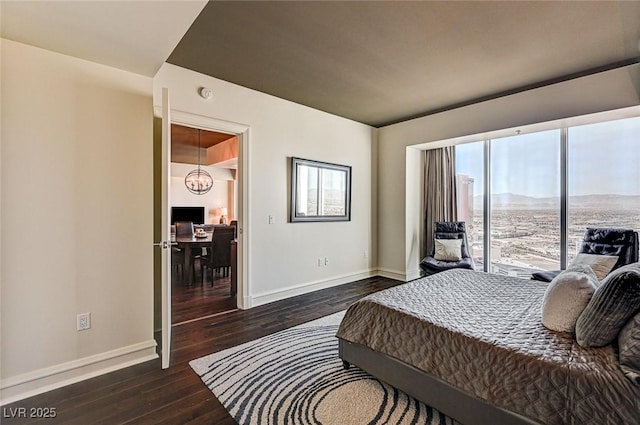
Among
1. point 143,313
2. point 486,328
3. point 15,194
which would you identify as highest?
point 15,194

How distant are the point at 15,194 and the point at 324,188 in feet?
10.9

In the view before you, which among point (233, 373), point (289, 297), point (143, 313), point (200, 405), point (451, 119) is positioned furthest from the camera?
point (451, 119)

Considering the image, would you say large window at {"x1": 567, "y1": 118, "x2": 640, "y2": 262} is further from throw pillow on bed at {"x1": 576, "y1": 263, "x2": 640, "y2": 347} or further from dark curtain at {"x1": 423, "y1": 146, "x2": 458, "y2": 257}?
throw pillow on bed at {"x1": 576, "y1": 263, "x2": 640, "y2": 347}

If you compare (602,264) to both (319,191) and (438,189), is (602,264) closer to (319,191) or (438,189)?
(438,189)

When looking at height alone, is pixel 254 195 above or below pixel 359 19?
below

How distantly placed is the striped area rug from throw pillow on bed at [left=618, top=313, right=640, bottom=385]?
35.1 inches

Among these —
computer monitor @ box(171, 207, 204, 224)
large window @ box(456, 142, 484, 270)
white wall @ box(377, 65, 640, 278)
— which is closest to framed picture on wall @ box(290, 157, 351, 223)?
white wall @ box(377, 65, 640, 278)

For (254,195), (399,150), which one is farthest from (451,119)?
(254,195)

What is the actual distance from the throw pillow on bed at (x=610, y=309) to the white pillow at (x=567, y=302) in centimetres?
12

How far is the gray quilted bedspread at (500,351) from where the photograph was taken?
4.05 feet

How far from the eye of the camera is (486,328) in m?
1.70

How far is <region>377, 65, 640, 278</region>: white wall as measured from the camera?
3086 millimetres

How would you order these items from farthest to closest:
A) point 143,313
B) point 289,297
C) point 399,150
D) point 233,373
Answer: point 399,150 → point 289,297 → point 143,313 → point 233,373

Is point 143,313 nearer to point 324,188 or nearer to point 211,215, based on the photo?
point 324,188
